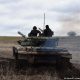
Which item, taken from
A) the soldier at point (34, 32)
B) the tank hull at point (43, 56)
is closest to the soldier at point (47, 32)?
the soldier at point (34, 32)

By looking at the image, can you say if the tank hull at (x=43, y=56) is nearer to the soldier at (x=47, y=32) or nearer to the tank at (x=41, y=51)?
the tank at (x=41, y=51)

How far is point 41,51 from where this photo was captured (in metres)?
23.3

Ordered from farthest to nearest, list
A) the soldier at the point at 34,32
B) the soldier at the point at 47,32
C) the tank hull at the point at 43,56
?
1. the soldier at the point at 34,32
2. the soldier at the point at 47,32
3. the tank hull at the point at 43,56

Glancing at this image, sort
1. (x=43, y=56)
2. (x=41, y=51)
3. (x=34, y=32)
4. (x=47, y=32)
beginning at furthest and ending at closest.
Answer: (x=34, y=32), (x=47, y=32), (x=43, y=56), (x=41, y=51)

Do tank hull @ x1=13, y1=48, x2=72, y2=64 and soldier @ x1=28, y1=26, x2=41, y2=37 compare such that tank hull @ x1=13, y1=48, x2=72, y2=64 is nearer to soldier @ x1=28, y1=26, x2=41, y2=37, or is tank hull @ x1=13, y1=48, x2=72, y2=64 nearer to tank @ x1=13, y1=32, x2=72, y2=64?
tank @ x1=13, y1=32, x2=72, y2=64

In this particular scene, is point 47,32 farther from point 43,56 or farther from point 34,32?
point 43,56

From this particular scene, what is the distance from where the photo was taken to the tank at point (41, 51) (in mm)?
23344

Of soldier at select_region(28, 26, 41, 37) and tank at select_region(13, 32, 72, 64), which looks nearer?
tank at select_region(13, 32, 72, 64)

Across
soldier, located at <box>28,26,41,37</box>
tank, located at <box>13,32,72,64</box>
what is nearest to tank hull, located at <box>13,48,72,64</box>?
tank, located at <box>13,32,72,64</box>

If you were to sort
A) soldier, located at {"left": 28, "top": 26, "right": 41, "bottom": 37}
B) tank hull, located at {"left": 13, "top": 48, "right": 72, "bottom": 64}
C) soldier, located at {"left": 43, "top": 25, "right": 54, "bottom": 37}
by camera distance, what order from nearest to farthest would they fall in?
tank hull, located at {"left": 13, "top": 48, "right": 72, "bottom": 64} < soldier, located at {"left": 43, "top": 25, "right": 54, "bottom": 37} < soldier, located at {"left": 28, "top": 26, "right": 41, "bottom": 37}

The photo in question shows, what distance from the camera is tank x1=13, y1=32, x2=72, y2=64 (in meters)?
23.3

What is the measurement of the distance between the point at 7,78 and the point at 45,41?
7.43m

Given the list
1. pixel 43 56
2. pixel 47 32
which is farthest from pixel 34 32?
pixel 43 56

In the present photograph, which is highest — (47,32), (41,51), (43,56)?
(47,32)
